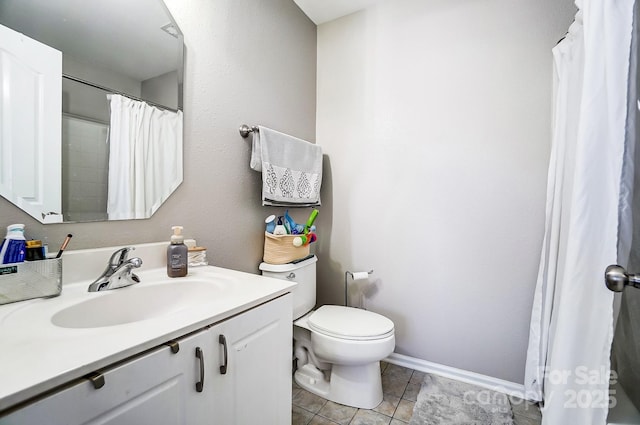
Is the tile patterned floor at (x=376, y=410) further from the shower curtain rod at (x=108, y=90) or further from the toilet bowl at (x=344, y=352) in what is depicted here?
the shower curtain rod at (x=108, y=90)

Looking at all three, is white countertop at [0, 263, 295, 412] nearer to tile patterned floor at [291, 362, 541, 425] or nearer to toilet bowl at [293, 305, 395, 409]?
toilet bowl at [293, 305, 395, 409]

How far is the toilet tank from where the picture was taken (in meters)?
1.50

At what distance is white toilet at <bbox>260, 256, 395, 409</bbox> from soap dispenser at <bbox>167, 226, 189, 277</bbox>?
20.8 inches

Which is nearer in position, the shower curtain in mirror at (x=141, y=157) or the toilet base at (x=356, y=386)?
the shower curtain in mirror at (x=141, y=157)

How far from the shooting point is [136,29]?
3.51ft

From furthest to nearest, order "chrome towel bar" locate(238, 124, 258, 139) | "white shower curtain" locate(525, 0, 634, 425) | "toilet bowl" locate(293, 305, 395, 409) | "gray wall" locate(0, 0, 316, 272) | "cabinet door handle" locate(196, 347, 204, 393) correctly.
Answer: "chrome towel bar" locate(238, 124, 258, 139) < "toilet bowl" locate(293, 305, 395, 409) < "gray wall" locate(0, 0, 316, 272) < "white shower curtain" locate(525, 0, 634, 425) < "cabinet door handle" locate(196, 347, 204, 393)

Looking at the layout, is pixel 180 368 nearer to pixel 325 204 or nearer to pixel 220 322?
pixel 220 322

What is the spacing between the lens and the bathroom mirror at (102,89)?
0.85 m

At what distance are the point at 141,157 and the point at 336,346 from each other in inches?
46.2

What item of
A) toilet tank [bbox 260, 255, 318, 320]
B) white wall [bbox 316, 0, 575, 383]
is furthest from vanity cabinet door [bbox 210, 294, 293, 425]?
white wall [bbox 316, 0, 575, 383]

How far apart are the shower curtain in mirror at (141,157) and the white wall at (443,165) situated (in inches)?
43.2

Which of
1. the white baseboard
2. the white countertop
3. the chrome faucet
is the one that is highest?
the chrome faucet

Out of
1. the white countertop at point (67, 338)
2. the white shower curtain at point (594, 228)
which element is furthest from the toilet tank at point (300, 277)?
the white shower curtain at point (594, 228)

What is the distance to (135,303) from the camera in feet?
2.94
